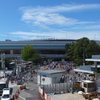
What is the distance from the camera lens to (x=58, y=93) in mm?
22062

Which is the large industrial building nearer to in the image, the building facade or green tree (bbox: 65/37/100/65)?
the building facade

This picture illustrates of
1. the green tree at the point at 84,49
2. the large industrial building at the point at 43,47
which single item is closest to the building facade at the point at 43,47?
the large industrial building at the point at 43,47

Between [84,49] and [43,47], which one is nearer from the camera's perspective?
[84,49]

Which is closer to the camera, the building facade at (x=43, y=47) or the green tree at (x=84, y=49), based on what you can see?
the green tree at (x=84, y=49)

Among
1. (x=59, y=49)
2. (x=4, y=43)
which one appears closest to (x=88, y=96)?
(x=59, y=49)

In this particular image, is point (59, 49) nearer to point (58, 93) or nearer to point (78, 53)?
point (78, 53)

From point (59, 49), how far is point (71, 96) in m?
57.4

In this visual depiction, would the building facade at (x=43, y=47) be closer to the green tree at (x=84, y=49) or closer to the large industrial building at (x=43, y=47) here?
the large industrial building at (x=43, y=47)

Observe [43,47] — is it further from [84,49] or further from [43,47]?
[84,49]

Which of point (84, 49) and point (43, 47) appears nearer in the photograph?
point (84, 49)

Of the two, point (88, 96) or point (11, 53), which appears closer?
point (88, 96)

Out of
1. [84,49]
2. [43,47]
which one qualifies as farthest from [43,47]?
[84,49]

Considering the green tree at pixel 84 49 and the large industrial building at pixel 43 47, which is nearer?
the green tree at pixel 84 49

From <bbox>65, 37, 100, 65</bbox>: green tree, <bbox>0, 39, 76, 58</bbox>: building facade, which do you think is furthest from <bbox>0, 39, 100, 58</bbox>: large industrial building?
<bbox>65, 37, 100, 65</bbox>: green tree
